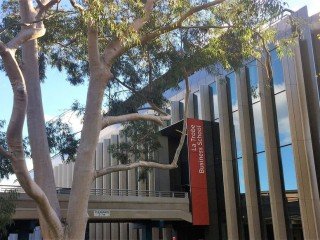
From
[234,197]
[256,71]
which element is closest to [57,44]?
[256,71]

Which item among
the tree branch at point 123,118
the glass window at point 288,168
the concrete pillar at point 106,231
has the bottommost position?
the concrete pillar at point 106,231

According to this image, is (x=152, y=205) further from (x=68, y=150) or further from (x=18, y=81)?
(x=18, y=81)

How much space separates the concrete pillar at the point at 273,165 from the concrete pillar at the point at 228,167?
283 centimetres

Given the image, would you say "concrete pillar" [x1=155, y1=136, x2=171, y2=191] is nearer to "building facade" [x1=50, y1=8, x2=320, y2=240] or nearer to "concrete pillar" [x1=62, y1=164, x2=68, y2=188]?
"building facade" [x1=50, y1=8, x2=320, y2=240]

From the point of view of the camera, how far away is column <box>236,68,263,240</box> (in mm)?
24906

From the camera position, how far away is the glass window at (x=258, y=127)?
2531 cm

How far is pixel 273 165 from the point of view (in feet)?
78.6

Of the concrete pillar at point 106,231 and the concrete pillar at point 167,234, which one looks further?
the concrete pillar at point 106,231

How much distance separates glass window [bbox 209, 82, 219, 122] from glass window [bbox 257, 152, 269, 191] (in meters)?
4.65

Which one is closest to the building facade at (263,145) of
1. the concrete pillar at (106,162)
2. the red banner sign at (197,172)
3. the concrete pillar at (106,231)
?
the red banner sign at (197,172)

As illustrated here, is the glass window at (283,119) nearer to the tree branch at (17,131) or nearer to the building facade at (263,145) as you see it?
the building facade at (263,145)

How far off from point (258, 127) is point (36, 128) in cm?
1711

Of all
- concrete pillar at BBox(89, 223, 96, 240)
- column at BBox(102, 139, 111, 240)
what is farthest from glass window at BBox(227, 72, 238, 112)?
concrete pillar at BBox(89, 223, 96, 240)

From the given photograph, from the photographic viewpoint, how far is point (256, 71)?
25625 mm
